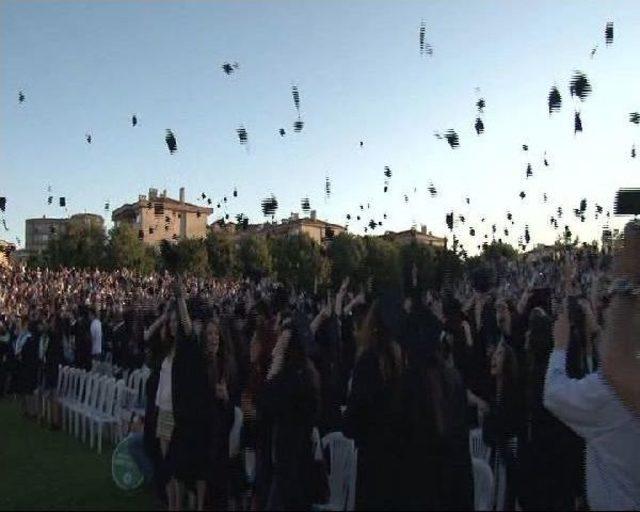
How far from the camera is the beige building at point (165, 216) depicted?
98781 mm

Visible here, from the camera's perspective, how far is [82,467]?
8570 millimetres

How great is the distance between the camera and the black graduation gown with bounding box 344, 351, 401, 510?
3668 millimetres

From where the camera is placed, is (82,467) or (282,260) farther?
(282,260)

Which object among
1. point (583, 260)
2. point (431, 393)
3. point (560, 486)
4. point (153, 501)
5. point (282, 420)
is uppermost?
point (583, 260)

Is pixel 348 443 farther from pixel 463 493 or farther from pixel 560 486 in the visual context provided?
pixel 463 493

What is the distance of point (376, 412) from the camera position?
384cm

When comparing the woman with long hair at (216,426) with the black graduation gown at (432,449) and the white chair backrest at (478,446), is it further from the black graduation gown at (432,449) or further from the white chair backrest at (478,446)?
the black graduation gown at (432,449)

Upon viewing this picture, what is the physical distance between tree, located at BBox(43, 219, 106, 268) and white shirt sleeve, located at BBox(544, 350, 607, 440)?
58397 millimetres

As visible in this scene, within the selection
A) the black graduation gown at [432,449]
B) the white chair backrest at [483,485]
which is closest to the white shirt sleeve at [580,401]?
the black graduation gown at [432,449]

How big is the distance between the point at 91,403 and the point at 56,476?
6.65 ft

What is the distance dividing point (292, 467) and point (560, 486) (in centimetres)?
166

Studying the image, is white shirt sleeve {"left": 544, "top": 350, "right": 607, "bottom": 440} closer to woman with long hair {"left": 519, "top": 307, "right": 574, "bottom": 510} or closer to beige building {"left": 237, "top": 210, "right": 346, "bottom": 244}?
woman with long hair {"left": 519, "top": 307, "right": 574, "bottom": 510}

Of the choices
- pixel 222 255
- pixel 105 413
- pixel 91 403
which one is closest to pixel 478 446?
pixel 105 413

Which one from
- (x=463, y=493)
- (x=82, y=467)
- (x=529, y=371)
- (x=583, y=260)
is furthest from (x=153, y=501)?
(x=583, y=260)
